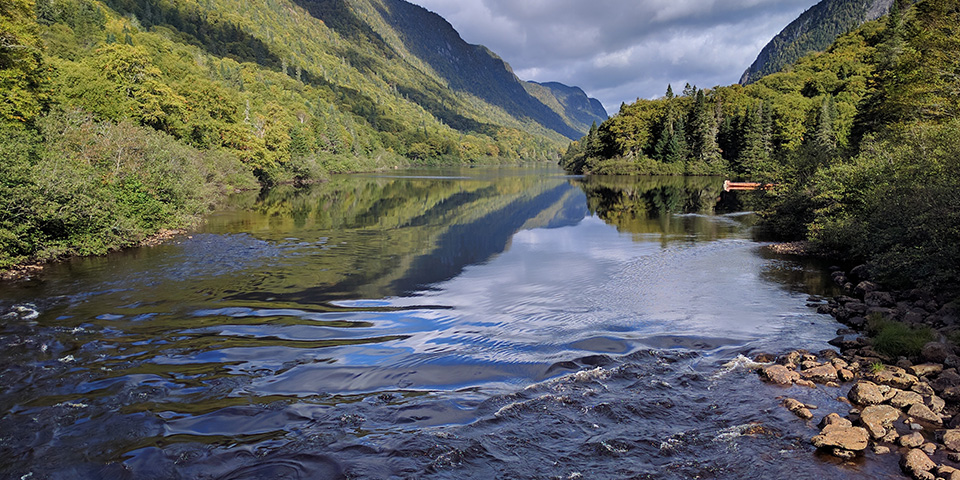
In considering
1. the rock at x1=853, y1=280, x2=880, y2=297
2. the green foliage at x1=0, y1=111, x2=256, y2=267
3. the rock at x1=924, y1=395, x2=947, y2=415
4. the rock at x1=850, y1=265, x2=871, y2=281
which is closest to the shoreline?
the green foliage at x1=0, y1=111, x2=256, y2=267

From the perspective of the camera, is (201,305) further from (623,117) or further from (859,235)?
(623,117)

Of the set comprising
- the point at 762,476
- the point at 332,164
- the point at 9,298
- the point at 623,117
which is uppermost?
the point at 623,117

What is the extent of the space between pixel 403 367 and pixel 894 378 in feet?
30.1

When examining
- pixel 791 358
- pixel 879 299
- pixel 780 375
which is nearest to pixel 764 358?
pixel 791 358

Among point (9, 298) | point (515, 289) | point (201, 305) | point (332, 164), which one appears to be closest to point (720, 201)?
point (515, 289)

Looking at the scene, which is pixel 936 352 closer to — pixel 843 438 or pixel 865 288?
pixel 843 438

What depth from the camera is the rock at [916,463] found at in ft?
21.6

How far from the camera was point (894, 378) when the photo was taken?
9.27 meters

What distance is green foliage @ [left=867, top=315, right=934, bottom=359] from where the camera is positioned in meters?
10.5

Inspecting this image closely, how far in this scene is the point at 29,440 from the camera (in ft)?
24.7

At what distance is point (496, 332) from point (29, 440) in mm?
8970

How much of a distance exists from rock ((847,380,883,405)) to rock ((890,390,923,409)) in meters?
0.19

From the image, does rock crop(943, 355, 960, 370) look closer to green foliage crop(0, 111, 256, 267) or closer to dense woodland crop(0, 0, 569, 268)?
→ green foliage crop(0, 111, 256, 267)

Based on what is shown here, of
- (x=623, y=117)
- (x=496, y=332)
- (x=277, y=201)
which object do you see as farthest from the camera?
(x=623, y=117)
